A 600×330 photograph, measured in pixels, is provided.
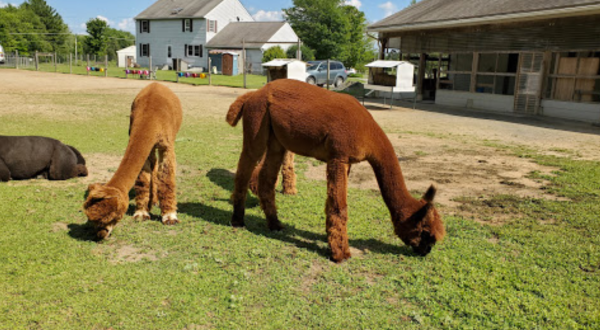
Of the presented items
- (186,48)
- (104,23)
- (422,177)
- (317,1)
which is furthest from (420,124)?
(317,1)

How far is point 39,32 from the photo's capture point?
76812 millimetres

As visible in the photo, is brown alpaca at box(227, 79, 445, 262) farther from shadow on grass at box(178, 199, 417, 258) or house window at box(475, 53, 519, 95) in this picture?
house window at box(475, 53, 519, 95)

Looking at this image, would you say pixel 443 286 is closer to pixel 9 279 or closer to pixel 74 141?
pixel 9 279

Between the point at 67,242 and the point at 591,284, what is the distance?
5.91m

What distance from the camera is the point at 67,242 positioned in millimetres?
5148

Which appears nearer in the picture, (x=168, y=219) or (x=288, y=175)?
(x=168, y=219)

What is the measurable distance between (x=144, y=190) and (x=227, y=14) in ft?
185

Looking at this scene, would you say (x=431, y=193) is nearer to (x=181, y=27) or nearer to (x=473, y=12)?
(x=473, y=12)

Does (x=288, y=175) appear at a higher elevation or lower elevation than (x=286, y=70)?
lower

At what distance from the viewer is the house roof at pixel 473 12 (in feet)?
54.9

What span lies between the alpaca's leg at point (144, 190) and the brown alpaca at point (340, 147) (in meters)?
1.70

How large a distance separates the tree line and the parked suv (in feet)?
146

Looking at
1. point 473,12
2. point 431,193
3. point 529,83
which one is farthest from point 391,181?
point 473,12

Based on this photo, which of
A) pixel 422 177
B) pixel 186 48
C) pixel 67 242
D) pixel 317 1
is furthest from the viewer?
pixel 317 1
